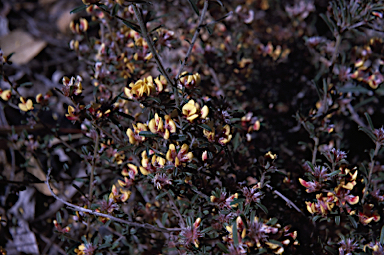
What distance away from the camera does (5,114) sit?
2.92 meters

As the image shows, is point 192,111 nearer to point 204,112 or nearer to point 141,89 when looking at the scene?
point 204,112

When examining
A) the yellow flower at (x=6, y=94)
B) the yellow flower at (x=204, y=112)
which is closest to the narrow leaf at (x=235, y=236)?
the yellow flower at (x=204, y=112)

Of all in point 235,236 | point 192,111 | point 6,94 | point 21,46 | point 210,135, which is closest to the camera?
point 235,236

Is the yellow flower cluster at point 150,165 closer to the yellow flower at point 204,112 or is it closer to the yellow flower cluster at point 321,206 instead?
the yellow flower at point 204,112

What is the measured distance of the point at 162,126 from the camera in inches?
47.9

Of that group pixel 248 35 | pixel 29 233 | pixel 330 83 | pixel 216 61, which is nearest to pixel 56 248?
pixel 29 233

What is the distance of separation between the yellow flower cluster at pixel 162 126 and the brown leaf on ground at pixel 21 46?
3233 mm

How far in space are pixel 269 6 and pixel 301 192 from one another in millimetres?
2645

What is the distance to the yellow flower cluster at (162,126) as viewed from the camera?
3.98 feet

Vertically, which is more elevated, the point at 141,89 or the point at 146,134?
the point at 141,89

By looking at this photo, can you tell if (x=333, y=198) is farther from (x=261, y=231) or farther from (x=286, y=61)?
(x=286, y=61)

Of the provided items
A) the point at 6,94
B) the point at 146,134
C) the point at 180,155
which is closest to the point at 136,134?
the point at 146,134

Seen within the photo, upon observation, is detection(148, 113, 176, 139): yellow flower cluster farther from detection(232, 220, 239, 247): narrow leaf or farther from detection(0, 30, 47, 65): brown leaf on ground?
detection(0, 30, 47, 65): brown leaf on ground

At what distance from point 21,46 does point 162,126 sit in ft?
11.8
